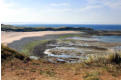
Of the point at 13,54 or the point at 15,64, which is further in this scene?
the point at 13,54

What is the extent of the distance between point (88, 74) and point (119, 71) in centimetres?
163

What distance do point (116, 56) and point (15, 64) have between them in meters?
5.10

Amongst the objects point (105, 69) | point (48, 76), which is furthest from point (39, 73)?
point (105, 69)

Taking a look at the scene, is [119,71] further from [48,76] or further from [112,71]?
[48,76]

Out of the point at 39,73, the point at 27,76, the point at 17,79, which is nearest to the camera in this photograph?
the point at 17,79

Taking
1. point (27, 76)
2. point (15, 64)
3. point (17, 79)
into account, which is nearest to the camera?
point (17, 79)

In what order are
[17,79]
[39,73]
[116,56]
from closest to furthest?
1. [17,79]
2. [39,73]
3. [116,56]

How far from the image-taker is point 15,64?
24.5ft

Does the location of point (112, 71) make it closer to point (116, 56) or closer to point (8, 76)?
point (116, 56)

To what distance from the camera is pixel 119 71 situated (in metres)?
6.77

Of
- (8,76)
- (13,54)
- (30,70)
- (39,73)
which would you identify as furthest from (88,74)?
(13,54)

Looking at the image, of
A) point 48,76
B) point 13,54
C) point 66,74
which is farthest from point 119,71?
point 13,54

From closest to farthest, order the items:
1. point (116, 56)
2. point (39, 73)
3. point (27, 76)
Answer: point (27, 76) → point (39, 73) → point (116, 56)

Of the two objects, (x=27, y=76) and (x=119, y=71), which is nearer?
(x=27, y=76)
